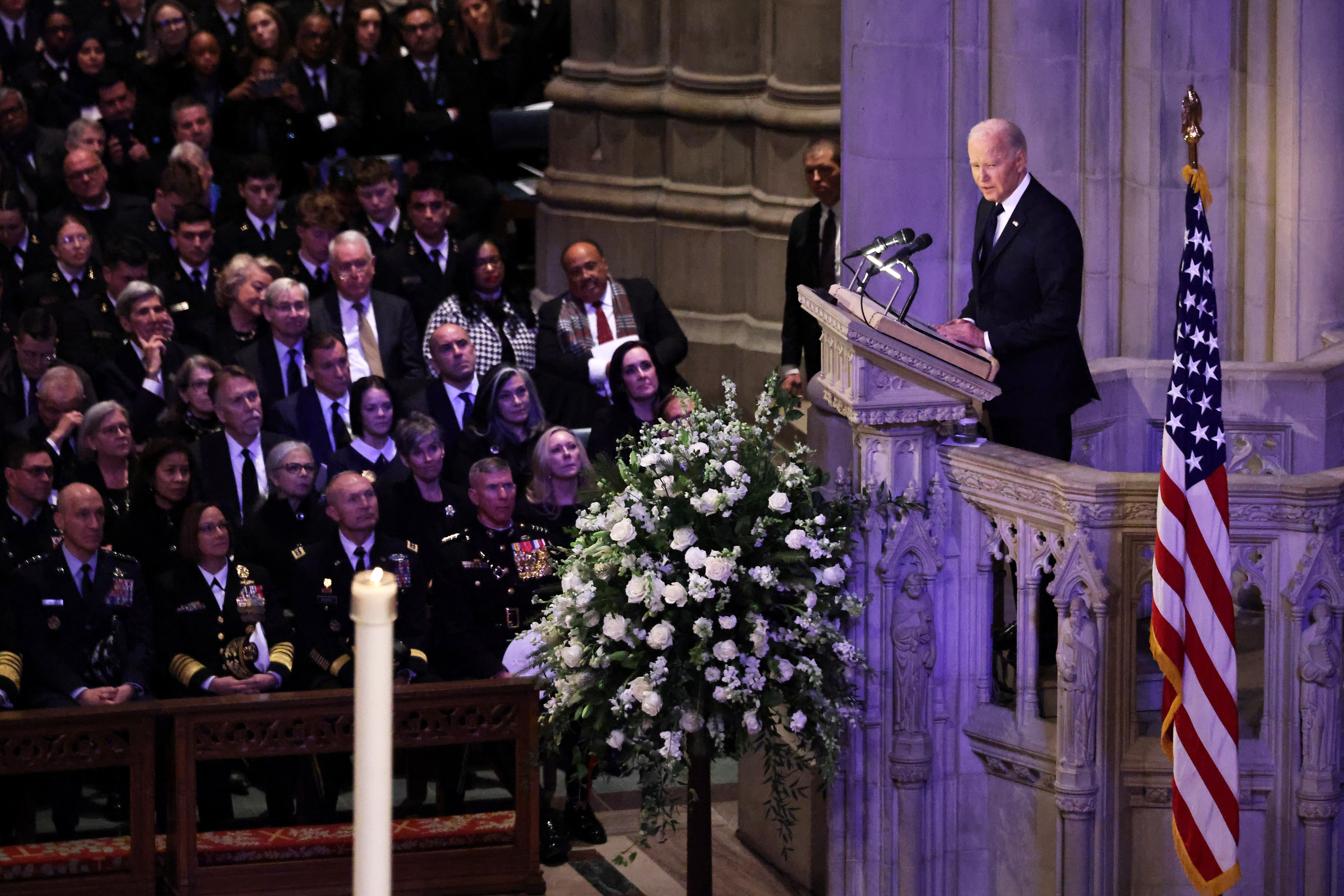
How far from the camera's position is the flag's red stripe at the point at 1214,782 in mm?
4824

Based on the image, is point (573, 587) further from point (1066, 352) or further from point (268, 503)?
A: point (268, 503)

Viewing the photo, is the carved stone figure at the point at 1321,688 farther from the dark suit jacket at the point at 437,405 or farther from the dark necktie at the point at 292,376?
the dark necktie at the point at 292,376

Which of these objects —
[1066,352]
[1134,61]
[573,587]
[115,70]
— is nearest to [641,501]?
[573,587]

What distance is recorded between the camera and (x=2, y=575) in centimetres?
690

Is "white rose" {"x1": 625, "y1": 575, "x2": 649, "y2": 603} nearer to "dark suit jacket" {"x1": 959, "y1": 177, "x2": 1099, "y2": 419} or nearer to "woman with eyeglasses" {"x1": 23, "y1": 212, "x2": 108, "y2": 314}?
"dark suit jacket" {"x1": 959, "y1": 177, "x2": 1099, "y2": 419}

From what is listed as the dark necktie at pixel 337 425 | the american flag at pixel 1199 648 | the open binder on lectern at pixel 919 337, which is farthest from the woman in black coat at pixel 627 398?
the american flag at pixel 1199 648

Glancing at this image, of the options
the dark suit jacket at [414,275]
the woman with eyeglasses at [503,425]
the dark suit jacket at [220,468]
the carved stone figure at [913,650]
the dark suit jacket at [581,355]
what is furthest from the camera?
the dark suit jacket at [414,275]

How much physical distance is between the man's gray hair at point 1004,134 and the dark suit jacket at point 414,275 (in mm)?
4376

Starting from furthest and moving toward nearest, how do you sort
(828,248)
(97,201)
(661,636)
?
(97,201)
(828,248)
(661,636)

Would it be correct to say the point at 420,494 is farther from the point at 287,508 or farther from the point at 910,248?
the point at 910,248

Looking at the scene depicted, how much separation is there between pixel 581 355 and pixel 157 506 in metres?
2.16

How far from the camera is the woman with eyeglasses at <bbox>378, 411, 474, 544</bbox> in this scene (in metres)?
7.45

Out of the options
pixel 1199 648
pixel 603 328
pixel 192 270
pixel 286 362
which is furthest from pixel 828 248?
pixel 1199 648

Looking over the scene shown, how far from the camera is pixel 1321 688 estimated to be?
4871mm
